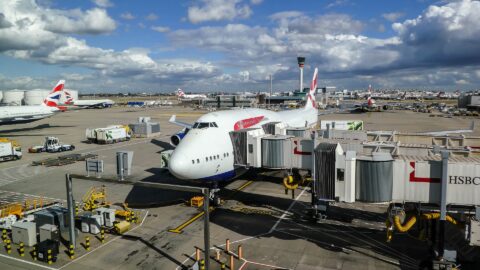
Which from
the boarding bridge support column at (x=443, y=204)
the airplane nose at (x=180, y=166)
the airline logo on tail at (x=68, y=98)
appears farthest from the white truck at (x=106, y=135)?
the airline logo on tail at (x=68, y=98)

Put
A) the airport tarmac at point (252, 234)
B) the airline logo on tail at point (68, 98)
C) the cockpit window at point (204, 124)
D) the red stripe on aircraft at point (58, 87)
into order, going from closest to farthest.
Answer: the airport tarmac at point (252, 234) → the cockpit window at point (204, 124) → the red stripe on aircraft at point (58, 87) → the airline logo on tail at point (68, 98)

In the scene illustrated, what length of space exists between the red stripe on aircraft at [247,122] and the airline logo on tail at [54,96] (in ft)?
199

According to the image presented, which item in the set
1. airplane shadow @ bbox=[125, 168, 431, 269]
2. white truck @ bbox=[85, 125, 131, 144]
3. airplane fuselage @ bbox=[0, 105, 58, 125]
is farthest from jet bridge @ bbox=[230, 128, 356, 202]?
airplane fuselage @ bbox=[0, 105, 58, 125]

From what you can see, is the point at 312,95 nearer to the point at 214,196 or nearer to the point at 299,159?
the point at 214,196

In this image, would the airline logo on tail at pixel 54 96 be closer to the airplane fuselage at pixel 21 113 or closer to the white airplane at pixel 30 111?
the white airplane at pixel 30 111

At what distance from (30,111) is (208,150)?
2499 inches

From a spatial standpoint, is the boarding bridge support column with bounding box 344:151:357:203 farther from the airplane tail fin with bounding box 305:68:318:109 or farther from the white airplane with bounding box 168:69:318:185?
the airplane tail fin with bounding box 305:68:318:109

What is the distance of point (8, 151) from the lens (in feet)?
148

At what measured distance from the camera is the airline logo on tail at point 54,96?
75.3m

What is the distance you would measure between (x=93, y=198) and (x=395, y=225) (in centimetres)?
2124

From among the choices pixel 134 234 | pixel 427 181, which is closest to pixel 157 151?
pixel 134 234

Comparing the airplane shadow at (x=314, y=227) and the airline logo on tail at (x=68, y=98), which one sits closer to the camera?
the airplane shadow at (x=314, y=227)

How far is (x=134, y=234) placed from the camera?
21.2 metres

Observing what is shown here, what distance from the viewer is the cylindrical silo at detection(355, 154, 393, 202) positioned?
1700cm
